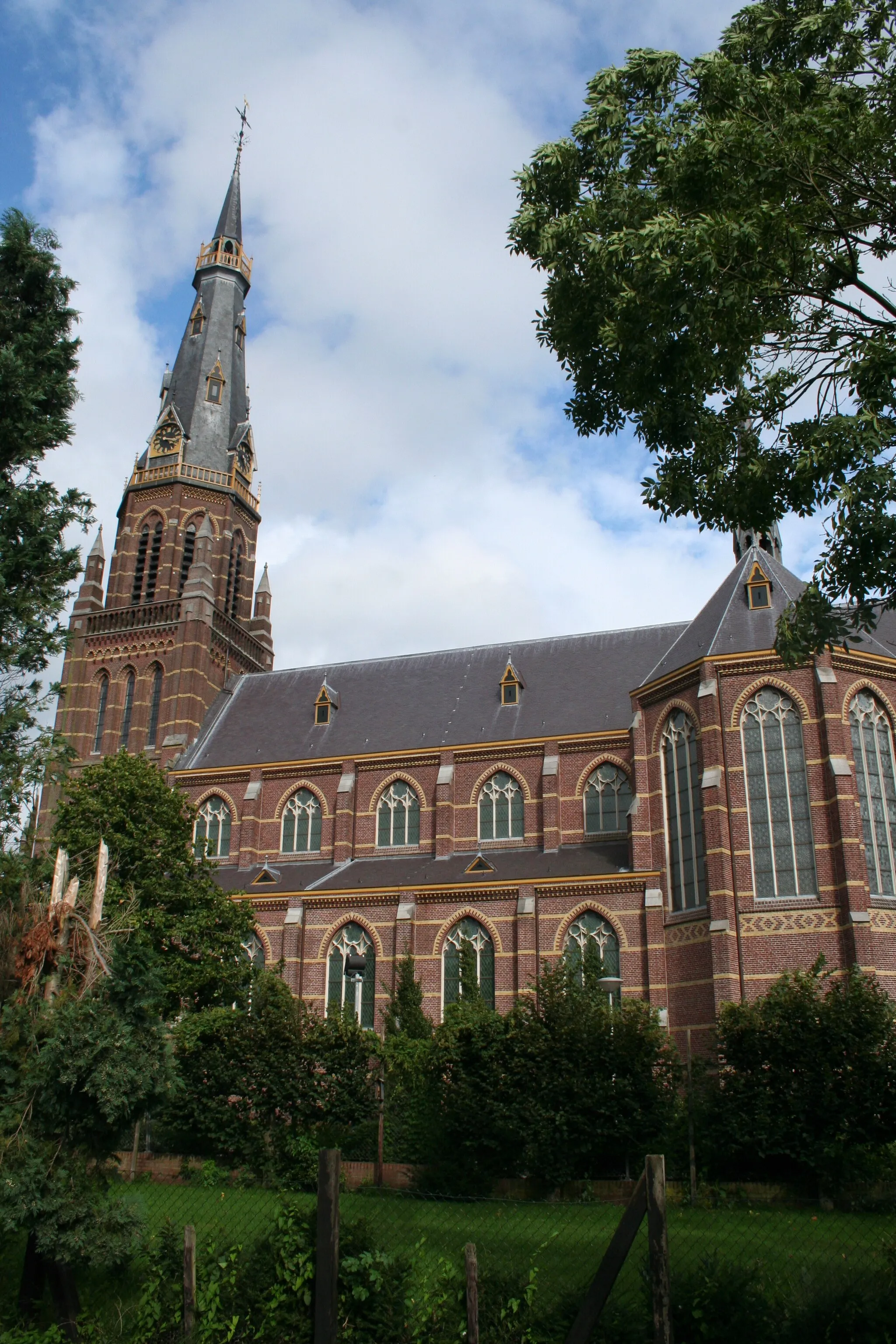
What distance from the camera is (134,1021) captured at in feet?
31.9

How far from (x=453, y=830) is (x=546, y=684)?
5.90 m

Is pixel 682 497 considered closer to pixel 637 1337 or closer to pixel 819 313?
pixel 819 313

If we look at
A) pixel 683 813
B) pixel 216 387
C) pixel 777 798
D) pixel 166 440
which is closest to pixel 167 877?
pixel 683 813

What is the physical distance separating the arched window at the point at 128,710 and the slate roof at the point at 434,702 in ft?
9.48

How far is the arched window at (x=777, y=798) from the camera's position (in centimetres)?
2548

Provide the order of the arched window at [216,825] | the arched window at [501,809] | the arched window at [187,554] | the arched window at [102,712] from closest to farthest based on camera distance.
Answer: the arched window at [501,809] < the arched window at [216,825] < the arched window at [102,712] < the arched window at [187,554]

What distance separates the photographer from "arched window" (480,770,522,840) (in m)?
33.6

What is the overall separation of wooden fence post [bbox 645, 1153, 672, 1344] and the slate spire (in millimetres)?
41200

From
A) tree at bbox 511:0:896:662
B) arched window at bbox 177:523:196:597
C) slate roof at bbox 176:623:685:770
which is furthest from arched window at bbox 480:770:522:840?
tree at bbox 511:0:896:662

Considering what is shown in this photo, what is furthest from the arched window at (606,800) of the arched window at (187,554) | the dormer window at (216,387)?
the dormer window at (216,387)

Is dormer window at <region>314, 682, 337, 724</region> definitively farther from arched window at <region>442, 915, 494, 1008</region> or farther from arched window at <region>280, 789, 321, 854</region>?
arched window at <region>442, 915, 494, 1008</region>

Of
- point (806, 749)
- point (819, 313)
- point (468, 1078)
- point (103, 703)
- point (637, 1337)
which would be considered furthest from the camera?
point (103, 703)

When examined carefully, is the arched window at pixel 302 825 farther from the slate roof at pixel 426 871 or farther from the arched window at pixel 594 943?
the arched window at pixel 594 943

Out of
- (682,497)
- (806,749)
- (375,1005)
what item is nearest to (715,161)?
(682,497)
